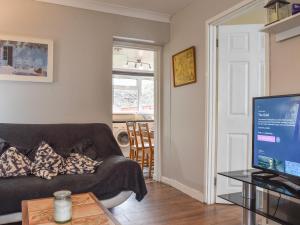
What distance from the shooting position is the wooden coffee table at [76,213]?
146cm

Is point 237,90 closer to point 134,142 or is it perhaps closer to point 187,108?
point 187,108

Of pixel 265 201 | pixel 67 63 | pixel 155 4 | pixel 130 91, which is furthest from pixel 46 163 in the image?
pixel 130 91

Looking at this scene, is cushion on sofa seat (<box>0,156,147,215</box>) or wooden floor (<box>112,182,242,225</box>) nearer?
cushion on sofa seat (<box>0,156,147,215</box>)

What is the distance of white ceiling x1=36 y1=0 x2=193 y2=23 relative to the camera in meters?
3.26

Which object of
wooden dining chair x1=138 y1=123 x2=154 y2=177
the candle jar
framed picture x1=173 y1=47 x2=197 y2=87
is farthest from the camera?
wooden dining chair x1=138 y1=123 x2=154 y2=177

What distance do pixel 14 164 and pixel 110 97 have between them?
1415 millimetres

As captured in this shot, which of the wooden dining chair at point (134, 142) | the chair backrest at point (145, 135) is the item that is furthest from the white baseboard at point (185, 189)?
the wooden dining chair at point (134, 142)

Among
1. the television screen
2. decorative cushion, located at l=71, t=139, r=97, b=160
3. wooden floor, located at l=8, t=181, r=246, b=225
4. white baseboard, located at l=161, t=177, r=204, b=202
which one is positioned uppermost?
the television screen

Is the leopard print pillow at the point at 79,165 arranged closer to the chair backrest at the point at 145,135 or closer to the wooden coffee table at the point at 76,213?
the wooden coffee table at the point at 76,213

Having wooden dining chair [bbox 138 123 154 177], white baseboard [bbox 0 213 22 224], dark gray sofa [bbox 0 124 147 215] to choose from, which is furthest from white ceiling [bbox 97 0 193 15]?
white baseboard [bbox 0 213 22 224]

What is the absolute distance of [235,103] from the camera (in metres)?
2.96

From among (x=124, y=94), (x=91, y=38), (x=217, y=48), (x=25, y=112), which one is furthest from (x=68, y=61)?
(x=124, y=94)

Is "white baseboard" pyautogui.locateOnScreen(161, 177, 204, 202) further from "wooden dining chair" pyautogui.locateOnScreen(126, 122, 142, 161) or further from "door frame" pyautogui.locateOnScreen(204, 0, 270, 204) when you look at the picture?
A: "wooden dining chair" pyautogui.locateOnScreen(126, 122, 142, 161)

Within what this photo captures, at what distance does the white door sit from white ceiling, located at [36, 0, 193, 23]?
808 mm
